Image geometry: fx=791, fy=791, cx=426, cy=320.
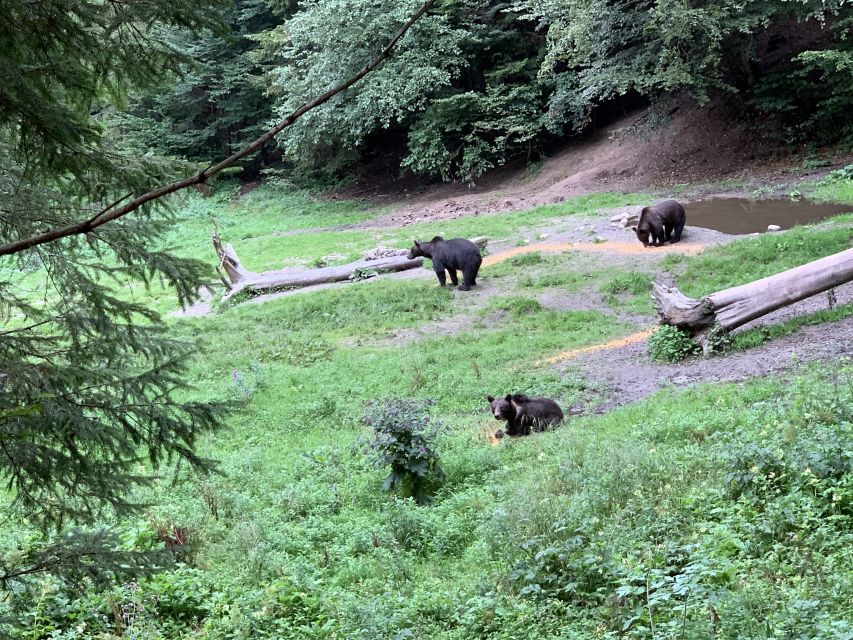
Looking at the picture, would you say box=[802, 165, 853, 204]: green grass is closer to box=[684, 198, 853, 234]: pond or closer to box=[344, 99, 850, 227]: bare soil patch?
box=[684, 198, 853, 234]: pond

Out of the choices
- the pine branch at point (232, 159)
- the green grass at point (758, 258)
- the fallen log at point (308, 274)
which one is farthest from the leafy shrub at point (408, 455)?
the fallen log at point (308, 274)

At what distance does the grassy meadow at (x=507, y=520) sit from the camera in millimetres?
4727

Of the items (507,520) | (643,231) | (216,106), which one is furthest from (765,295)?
(216,106)

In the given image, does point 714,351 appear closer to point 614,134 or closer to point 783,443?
point 783,443

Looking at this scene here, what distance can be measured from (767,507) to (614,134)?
27.8 metres

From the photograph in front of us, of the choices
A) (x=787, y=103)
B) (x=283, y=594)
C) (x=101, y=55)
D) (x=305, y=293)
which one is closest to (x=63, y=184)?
(x=101, y=55)

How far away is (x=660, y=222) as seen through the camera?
720 inches

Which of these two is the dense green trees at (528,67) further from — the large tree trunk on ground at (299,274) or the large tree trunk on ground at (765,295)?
the large tree trunk on ground at (765,295)

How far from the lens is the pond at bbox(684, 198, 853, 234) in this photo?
1930 cm

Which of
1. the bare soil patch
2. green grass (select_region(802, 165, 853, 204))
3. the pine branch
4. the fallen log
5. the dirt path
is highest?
the pine branch

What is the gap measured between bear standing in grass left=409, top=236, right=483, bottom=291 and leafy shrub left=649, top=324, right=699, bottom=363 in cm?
642

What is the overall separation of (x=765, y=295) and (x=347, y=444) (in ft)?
20.5

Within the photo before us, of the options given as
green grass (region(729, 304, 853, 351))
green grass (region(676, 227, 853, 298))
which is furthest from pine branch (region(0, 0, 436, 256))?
green grass (region(676, 227, 853, 298))

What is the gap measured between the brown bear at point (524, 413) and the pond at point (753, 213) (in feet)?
37.8
